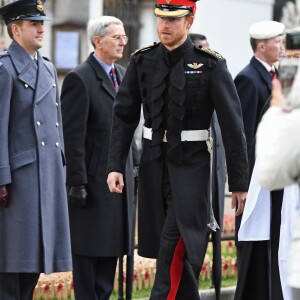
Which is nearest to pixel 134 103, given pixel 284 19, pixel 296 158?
pixel 296 158

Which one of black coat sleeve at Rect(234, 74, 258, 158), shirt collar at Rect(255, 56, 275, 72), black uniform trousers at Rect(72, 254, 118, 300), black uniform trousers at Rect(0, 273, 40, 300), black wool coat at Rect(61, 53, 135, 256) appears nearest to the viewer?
black uniform trousers at Rect(0, 273, 40, 300)

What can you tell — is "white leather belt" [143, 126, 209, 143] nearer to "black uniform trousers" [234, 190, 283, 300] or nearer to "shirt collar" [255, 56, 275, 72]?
"black uniform trousers" [234, 190, 283, 300]

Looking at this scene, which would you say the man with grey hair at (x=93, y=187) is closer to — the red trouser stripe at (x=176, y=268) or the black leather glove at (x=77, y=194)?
the black leather glove at (x=77, y=194)

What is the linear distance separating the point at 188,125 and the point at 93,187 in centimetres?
143

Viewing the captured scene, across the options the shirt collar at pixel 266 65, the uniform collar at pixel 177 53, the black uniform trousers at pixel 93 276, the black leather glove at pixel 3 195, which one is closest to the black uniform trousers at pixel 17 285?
the black leather glove at pixel 3 195

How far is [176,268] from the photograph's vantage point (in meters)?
6.87

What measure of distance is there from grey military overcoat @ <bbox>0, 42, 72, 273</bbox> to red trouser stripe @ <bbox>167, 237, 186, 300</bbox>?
0.89 meters

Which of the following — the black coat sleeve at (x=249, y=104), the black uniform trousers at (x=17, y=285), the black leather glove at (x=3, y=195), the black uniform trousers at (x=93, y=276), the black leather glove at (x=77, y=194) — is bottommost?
the black uniform trousers at (x=93, y=276)

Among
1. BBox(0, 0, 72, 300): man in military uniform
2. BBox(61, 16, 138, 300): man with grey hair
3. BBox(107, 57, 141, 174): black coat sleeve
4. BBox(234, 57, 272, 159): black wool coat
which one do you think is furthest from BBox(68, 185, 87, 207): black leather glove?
BBox(234, 57, 272, 159): black wool coat

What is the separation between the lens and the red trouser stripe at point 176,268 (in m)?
6.86

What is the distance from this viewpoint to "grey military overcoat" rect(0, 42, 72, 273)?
7.27 m

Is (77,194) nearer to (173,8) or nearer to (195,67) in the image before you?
(195,67)

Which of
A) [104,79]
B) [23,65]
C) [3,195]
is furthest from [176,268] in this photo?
[104,79]

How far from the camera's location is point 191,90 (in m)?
6.97
